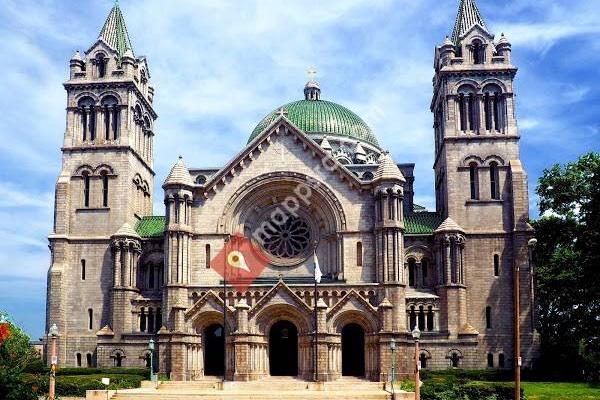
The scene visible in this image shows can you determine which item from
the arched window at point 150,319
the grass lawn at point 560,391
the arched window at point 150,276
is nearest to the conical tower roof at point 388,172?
the grass lawn at point 560,391

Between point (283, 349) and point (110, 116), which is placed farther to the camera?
point (110, 116)

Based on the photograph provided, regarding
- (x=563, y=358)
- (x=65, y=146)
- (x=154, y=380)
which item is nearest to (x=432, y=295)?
Answer: (x=563, y=358)

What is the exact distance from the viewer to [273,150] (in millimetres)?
64250

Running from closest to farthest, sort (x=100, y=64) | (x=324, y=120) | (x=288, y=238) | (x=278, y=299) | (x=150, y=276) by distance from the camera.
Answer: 1. (x=278, y=299)
2. (x=288, y=238)
3. (x=150, y=276)
4. (x=100, y=64)
5. (x=324, y=120)

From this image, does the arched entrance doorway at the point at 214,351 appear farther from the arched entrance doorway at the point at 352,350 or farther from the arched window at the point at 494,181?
the arched window at the point at 494,181

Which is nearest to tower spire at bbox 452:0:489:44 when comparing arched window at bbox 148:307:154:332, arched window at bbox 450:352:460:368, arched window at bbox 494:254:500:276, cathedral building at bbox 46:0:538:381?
cathedral building at bbox 46:0:538:381

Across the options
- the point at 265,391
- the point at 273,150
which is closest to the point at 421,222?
the point at 273,150

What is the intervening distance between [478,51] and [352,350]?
27724 millimetres

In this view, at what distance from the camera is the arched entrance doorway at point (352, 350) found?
2383 inches

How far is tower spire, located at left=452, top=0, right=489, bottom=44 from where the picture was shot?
69938 mm

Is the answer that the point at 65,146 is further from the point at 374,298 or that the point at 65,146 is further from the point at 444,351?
the point at 444,351

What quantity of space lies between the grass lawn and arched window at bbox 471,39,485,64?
90.3 ft

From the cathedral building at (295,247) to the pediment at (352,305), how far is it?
0.10 meters

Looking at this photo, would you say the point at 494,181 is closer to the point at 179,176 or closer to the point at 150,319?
the point at 179,176
